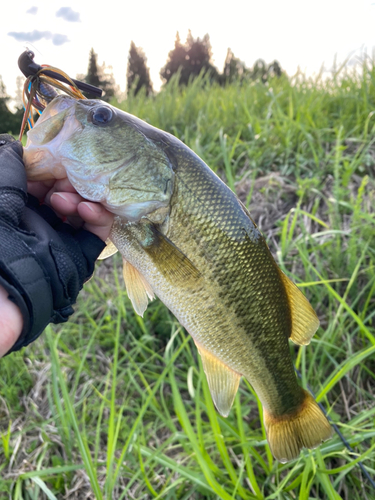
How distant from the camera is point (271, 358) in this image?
151 cm

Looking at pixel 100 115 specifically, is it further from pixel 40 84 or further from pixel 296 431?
pixel 296 431

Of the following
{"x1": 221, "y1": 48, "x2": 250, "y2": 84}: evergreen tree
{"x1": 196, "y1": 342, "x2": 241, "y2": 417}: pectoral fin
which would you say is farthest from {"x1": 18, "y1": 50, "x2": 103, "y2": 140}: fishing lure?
{"x1": 221, "y1": 48, "x2": 250, "y2": 84}: evergreen tree

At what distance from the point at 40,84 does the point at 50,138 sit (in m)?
0.29

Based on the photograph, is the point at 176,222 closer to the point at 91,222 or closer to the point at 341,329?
the point at 91,222

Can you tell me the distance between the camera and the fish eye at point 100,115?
1396 millimetres

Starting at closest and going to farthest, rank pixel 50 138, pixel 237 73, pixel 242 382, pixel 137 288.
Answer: pixel 50 138
pixel 137 288
pixel 242 382
pixel 237 73

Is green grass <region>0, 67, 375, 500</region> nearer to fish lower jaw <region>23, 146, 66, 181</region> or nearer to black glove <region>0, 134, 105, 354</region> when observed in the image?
black glove <region>0, 134, 105, 354</region>

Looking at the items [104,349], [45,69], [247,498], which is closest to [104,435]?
[104,349]

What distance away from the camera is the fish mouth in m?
1.33

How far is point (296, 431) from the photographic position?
1.51 m

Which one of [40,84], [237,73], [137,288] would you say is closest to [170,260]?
[137,288]

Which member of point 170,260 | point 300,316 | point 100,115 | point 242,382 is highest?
point 100,115

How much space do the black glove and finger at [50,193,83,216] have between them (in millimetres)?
85

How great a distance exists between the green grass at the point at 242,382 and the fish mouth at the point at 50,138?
102cm
